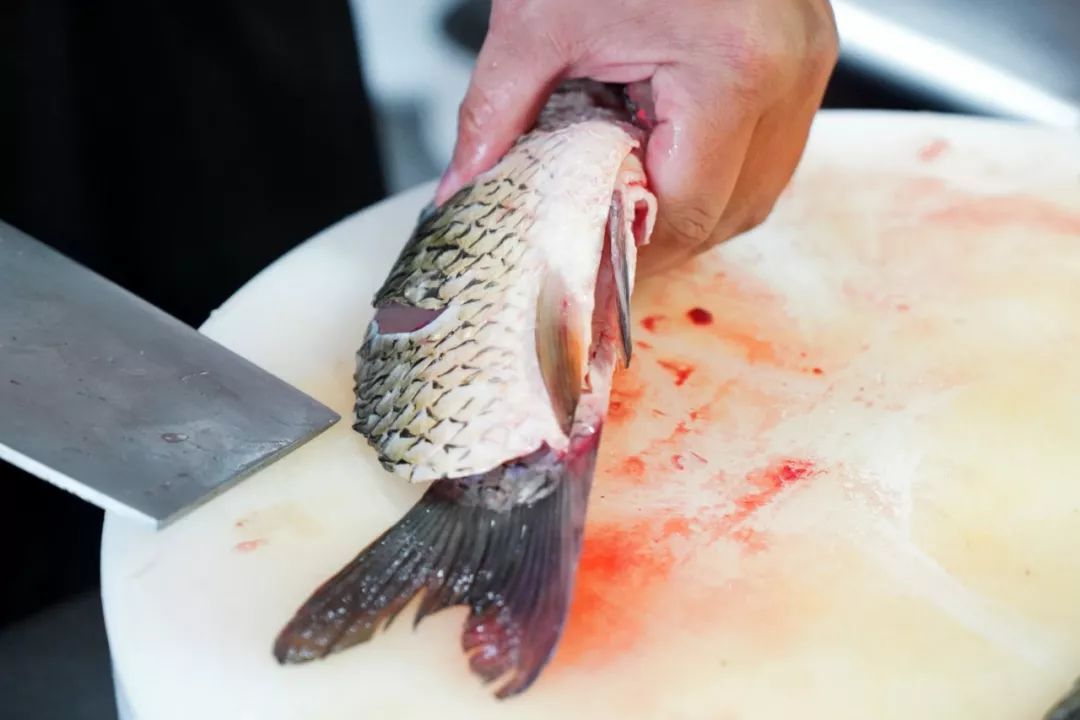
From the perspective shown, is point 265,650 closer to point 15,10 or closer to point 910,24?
point 15,10

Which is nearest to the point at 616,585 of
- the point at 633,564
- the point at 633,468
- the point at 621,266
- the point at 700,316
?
the point at 633,564

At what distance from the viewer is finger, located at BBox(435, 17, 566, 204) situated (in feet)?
3.28

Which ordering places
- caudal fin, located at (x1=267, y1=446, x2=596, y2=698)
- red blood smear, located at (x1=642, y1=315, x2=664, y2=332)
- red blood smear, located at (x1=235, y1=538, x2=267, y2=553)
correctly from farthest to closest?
1. red blood smear, located at (x1=642, y1=315, x2=664, y2=332)
2. red blood smear, located at (x1=235, y1=538, x2=267, y2=553)
3. caudal fin, located at (x1=267, y1=446, x2=596, y2=698)

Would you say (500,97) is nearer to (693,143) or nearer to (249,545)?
(693,143)

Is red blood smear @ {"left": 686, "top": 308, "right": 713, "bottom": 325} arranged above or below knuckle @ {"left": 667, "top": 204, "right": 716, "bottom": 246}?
below

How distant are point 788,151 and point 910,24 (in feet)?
2.35

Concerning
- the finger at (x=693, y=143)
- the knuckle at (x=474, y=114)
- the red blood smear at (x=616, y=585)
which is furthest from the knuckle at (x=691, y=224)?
the red blood smear at (x=616, y=585)

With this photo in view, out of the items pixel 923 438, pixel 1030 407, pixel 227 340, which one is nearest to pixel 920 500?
pixel 923 438

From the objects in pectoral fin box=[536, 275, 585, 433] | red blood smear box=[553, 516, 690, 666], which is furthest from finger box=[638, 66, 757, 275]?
red blood smear box=[553, 516, 690, 666]

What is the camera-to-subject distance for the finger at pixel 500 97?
1.00 meters

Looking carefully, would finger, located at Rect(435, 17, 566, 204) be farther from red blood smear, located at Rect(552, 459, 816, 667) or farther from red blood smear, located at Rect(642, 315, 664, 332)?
red blood smear, located at Rect(552, 459, 816, 667)

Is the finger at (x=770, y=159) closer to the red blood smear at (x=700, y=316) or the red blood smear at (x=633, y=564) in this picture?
the red blood smear at (x=700, y=316)

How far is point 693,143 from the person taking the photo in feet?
3.20

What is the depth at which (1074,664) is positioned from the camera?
78cm
